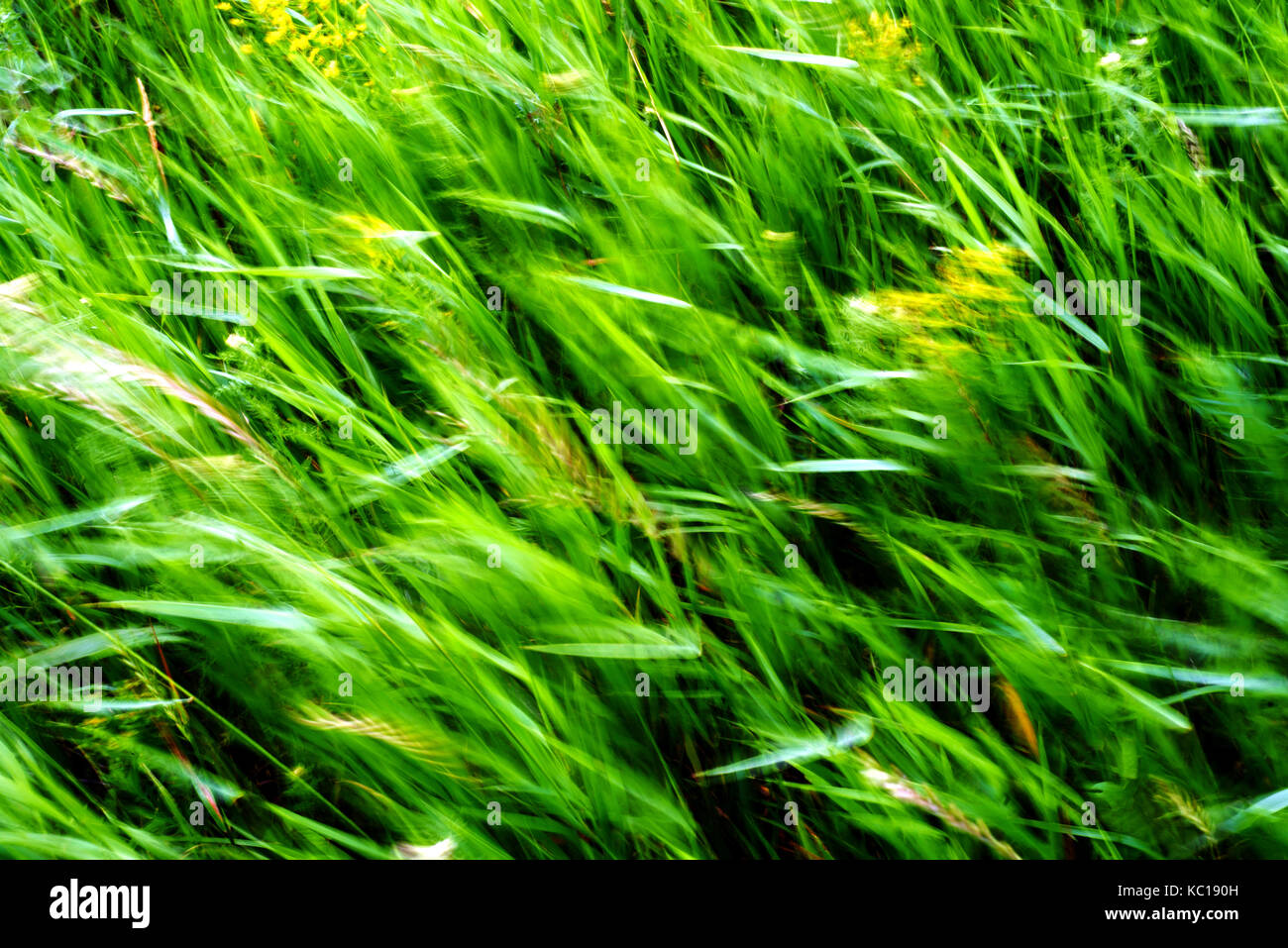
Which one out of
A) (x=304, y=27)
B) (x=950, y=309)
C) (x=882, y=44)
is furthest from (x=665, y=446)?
(x=304, y=27)

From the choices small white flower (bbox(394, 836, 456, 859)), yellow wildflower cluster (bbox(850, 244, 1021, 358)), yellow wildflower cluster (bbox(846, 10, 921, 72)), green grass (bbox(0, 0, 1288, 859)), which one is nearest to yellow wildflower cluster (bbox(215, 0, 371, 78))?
green grass (bbox(0, 0, 1288, 859))

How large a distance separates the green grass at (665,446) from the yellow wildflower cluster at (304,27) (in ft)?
0.13

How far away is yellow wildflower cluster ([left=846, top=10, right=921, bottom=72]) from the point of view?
4.12ft

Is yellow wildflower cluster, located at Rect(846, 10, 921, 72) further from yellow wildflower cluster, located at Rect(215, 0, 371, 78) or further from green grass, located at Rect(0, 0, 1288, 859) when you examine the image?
yellow wildflower cluster, located at Rect(215, 0, 371, 78)

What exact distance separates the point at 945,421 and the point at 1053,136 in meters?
0.58

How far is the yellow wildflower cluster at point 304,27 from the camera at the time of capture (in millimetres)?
1345

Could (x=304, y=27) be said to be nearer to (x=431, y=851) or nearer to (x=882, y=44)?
(x=882, y=44)

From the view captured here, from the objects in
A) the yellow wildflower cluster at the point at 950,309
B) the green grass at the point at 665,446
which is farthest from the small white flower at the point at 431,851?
the yellow wildflower cluster at the point at 950,309

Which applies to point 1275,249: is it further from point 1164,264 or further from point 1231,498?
point 1231,498

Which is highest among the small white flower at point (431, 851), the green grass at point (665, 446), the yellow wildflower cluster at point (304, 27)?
the yellow wildflower cluster at point (304, 27)

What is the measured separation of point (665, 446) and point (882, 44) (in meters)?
0.76

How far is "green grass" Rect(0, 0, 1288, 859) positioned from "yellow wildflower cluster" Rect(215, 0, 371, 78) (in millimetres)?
41

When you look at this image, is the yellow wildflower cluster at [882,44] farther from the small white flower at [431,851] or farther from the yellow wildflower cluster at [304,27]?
the small white flower at [431,851]

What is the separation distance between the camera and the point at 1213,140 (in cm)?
121
